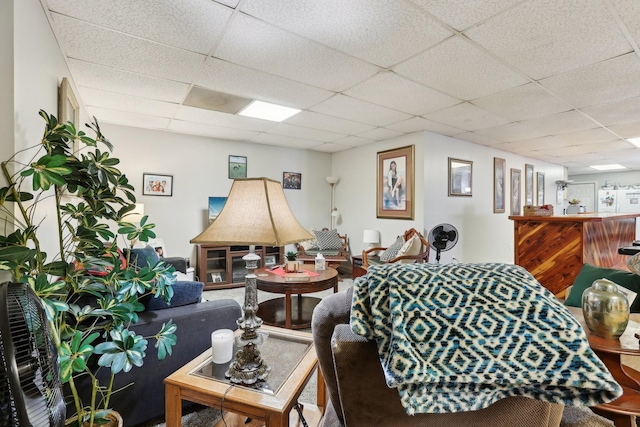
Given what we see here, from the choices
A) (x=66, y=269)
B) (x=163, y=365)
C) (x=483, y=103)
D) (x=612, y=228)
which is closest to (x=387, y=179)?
(x=483, y=103)

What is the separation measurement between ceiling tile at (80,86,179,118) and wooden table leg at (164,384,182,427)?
9.94 feet

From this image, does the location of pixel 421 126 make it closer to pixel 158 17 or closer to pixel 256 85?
pixel 256 85

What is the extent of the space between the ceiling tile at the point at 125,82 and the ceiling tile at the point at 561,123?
4.26 meters

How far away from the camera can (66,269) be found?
3.53ft

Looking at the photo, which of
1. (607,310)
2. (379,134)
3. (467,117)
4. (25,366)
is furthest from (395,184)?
(25,366)

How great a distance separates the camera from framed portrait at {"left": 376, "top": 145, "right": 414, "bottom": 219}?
177 inches

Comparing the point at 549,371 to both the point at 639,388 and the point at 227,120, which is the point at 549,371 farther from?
the point at 227,120

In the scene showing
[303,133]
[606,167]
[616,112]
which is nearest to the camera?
[616,112]

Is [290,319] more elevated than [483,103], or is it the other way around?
[483,103]

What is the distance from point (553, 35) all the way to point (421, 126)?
216 cm

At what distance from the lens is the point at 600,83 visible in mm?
2674

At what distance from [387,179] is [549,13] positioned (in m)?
3.23

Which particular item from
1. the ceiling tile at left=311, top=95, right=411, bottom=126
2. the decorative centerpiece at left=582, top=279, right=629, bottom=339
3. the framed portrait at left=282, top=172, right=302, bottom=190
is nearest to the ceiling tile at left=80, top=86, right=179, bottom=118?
the ceiling tile at left=311, top=95, right=411, bottom=126

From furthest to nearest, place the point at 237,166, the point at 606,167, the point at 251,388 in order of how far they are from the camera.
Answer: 1. the point at 606,167
2. the point at 237,166
3. the point at 251,388
